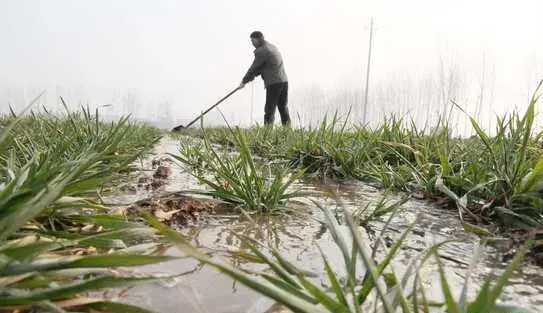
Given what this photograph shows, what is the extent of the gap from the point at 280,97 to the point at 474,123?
7.89m

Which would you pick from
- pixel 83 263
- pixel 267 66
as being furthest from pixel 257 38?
pixel 83 263

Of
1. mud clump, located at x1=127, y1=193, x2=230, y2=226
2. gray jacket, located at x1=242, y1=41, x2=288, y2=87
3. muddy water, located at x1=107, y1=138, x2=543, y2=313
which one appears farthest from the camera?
gray jacket, located at x1=242, y1=41, x2=288, y2=87

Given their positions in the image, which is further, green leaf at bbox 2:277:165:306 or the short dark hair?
the short dark hair

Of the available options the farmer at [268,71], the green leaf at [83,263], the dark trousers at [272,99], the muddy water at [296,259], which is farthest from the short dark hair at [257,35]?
the green leaf at [83,263]

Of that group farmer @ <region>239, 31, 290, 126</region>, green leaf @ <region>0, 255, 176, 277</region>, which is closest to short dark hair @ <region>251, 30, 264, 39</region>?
farmer @ <region>239, 31, 290, 126</region>

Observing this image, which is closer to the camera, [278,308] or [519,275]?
[278,308]

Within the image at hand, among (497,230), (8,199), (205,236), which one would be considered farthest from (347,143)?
(8,199)

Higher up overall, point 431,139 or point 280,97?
point 280,97

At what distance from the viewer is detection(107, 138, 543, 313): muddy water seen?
2.72ft

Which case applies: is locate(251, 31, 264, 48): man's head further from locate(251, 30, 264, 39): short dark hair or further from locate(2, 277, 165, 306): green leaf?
locate(2, 277, 165, 306): green leaf

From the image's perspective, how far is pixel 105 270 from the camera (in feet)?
2.76

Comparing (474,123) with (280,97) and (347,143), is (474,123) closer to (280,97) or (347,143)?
(347,143)

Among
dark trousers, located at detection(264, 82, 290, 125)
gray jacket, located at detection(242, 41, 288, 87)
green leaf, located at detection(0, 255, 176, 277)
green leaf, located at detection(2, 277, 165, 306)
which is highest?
gray jacket, located at detection(242, 41, 288, 87)

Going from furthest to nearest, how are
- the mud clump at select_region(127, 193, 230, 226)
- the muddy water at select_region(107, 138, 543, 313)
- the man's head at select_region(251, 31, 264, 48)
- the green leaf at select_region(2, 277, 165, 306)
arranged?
the man's head at select_region(251, 31, 264, 48), the mud clump at select_region(127, 193, 230, 226), the muddy water at select_region(107, 138, 543, 313), the green leaf at select_region(2, 277, 165, 306)
